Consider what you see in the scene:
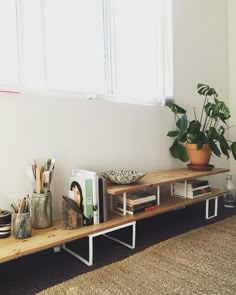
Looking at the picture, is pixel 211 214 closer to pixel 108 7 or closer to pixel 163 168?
pixel 163 168

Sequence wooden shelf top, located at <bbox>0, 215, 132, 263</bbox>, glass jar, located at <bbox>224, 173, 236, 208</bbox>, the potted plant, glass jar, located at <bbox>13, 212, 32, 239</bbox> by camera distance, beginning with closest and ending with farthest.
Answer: wooden shelf top, located at <bbox>0, 215, 132, 263</bbox> < glass jar, located at <bbox>13, 212, 32, 239</bbox> < the potted plant < glass jar, located at <bbox>224, 173, 236, 208</bbox>

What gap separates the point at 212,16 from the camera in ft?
10.1

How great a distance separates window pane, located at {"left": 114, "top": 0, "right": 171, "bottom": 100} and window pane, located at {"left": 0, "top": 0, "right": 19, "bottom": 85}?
A: 901mm

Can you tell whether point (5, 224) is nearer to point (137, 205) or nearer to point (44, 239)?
point (44, 239)

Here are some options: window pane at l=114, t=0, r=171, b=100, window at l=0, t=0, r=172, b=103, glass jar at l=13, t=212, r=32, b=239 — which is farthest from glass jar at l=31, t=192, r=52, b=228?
window pane at l=114, t=0, r=171, b=100

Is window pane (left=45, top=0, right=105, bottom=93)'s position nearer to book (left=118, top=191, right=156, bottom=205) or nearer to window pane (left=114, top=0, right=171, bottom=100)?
window pane (left=114, top=0, right=171, bottom=100)

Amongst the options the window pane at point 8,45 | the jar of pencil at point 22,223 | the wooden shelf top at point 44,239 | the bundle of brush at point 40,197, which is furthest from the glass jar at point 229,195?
the window pane at point 8,45

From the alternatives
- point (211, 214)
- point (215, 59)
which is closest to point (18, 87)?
point (211, 214)

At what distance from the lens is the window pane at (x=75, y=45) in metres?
1.95

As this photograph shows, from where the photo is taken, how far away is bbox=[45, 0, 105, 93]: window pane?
1.95m

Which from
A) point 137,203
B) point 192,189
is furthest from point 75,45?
Result: point 192,189

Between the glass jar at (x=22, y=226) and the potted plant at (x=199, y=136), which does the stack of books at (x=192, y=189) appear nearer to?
the potted plant at (x=199, y=136)

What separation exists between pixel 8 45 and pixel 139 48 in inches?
48.1

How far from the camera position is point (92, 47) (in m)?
2.19
